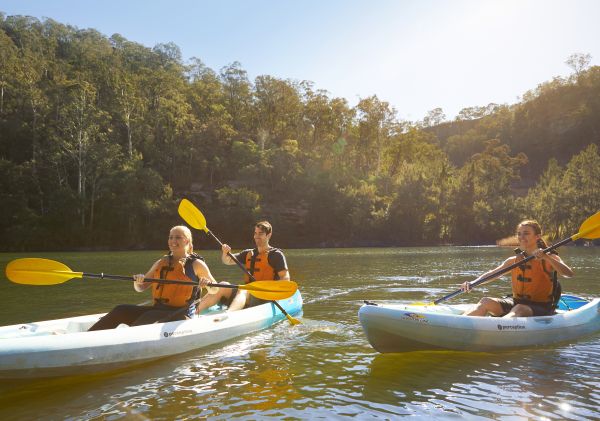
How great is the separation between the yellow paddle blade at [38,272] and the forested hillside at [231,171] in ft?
110

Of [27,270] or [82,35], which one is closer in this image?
[27,270]

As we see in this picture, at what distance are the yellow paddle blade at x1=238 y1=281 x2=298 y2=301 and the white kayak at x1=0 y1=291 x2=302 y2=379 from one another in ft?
1.30

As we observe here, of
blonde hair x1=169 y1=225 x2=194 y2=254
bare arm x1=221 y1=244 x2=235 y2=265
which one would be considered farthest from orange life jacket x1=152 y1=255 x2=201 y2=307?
bare arm x1=221 y1=244 x2=235 y2=265

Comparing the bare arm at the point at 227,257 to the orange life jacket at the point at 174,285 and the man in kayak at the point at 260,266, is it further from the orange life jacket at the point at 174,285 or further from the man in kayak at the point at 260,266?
the orange life jacket at the point at 174,285

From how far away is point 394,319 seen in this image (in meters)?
4.84

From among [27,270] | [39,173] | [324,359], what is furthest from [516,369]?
[39,173]

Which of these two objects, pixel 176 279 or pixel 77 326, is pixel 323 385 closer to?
pixel 176 279

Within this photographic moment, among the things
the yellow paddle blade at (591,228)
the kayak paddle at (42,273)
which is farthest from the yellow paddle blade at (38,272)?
the yellow paddle blade at (591,228)

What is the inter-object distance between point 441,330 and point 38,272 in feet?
13.8

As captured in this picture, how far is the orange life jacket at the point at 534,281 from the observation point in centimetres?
551

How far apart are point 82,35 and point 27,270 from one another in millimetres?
82296

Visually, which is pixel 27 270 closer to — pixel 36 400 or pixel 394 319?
pixel 36 400

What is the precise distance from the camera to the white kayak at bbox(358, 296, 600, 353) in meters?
4.86

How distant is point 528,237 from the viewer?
548cm
